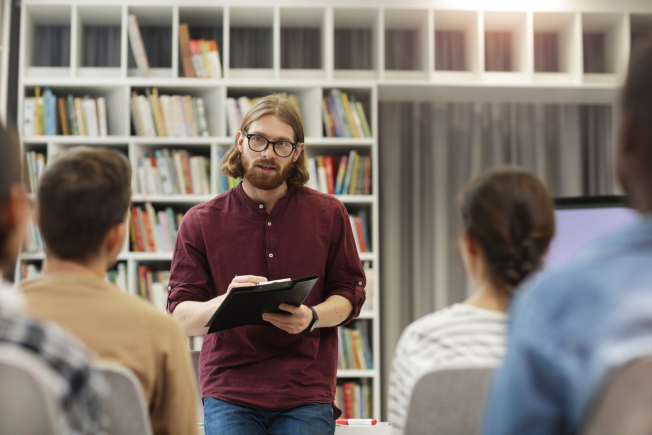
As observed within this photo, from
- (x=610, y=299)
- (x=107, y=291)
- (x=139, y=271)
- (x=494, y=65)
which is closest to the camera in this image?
(x=610, y=299)

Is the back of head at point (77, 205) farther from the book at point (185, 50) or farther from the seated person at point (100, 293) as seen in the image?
the book at point (185, 50)

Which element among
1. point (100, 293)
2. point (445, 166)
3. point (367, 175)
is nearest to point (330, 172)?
point (367, 175)

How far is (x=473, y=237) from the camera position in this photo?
3.33ft

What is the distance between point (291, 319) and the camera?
1.55m

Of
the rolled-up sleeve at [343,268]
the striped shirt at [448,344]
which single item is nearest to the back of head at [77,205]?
the striped shirt at [448,344]

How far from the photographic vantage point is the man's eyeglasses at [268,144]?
1.81 meters

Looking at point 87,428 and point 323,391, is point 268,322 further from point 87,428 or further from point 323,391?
point 87,428

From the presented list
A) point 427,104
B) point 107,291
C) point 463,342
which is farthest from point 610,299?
point 427,104

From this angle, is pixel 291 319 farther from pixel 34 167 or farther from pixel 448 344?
pixel 34 167

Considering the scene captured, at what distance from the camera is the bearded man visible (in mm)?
1625

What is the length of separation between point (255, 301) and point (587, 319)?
1.01 metres

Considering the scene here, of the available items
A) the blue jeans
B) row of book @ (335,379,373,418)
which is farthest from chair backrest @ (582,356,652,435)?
row of book @ (335,379,373,418)

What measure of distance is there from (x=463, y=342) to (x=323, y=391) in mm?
834

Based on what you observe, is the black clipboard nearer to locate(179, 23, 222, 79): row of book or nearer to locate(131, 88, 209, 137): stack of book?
locate(131, 88, 209, 137): stack of book
